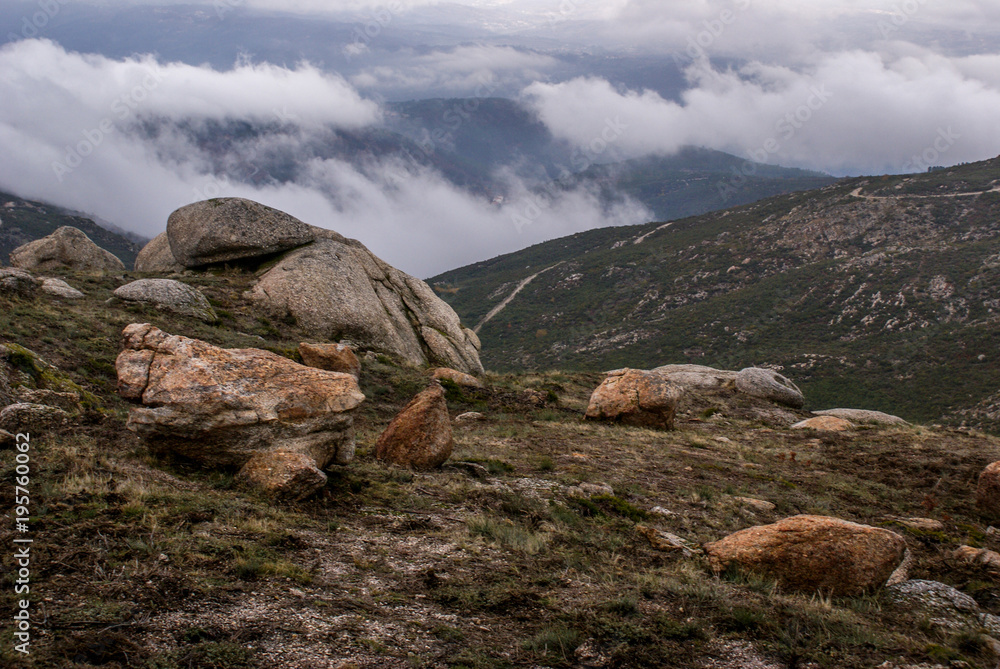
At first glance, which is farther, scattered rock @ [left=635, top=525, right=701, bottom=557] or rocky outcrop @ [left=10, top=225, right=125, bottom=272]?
rocky outcrop @ [left=10, top=225, right=125, bottom=272]

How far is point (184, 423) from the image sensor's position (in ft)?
28.6

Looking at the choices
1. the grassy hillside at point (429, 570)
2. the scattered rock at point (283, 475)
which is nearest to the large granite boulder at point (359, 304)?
the grassy hillside at point (429, 570)

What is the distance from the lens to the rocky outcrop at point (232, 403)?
8.76m

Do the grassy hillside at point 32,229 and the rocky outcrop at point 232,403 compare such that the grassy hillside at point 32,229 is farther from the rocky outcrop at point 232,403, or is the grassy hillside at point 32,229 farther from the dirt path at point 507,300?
the rocky outcrop at point 232,403

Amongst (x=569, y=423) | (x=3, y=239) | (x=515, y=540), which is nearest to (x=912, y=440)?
(x=569, y=423)

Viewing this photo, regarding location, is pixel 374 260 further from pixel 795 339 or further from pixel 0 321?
pixel 795 339

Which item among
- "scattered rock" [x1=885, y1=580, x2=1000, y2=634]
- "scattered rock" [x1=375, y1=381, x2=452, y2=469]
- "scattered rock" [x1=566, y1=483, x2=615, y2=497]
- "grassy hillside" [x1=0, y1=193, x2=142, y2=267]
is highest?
"grassy hillside" [x1=0, y1=193, x2=142, y2=267]

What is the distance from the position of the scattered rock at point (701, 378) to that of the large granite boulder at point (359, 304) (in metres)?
13.5

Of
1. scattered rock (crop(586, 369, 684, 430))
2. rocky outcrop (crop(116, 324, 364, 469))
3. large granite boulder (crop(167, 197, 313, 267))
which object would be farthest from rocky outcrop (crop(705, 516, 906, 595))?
large granite boulder (crop(167, 197, 313, 267))

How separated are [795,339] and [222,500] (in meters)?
69.5

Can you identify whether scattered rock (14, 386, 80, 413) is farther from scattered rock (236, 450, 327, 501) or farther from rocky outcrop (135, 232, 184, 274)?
rocky outcrop (135, 232, 184, 274)

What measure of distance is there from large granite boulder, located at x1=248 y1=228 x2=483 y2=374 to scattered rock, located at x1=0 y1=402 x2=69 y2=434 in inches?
571

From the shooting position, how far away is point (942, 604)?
752 centimetres

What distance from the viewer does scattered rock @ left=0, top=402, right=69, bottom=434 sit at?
29.7 ft
